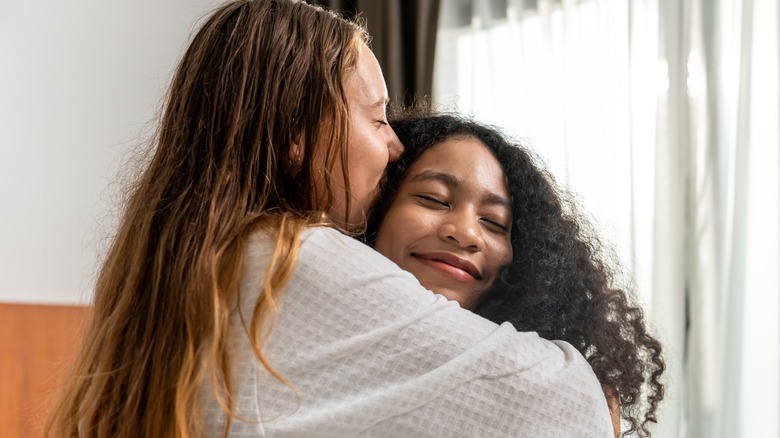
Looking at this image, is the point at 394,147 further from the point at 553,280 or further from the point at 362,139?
the point at 553,280

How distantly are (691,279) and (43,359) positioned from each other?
1.83 meters

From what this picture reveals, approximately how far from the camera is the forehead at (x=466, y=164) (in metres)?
1.75

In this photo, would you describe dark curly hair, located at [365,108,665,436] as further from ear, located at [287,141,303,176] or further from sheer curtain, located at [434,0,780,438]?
ear, located at [287,141,303,176]

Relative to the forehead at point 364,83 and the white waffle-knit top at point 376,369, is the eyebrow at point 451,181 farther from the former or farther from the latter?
the white waffle-knit top at point 376,369

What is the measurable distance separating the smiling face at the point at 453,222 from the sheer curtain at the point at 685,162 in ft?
2.01

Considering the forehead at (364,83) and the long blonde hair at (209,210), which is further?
the forehead at (364,83)

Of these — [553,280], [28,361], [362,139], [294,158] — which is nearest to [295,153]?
[294,158]

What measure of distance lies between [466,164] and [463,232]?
174 millimetres

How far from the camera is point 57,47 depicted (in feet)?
10.0

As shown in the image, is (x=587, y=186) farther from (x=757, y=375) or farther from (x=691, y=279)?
(x=757, y=375)

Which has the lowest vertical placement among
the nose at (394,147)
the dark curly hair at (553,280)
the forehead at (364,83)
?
the dark curly hair at (553,280)

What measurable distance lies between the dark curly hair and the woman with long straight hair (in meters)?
0.44

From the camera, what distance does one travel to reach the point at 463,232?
166cm

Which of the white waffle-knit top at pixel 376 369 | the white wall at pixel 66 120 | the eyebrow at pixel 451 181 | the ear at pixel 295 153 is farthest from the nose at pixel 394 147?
the white wall at pixel 66 120
